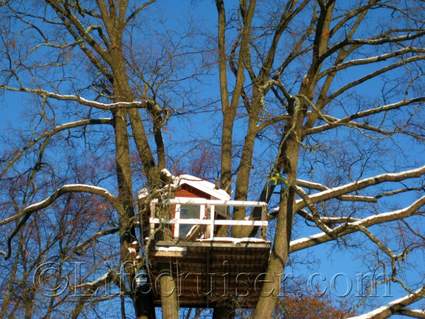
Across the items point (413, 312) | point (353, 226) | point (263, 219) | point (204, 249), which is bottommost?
point (413, 312)

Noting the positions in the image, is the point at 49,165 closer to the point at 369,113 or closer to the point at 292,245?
the point at 292,245

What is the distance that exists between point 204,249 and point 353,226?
1.60m

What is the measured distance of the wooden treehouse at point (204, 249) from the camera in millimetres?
8602

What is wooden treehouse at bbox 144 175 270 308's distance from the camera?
8.60 m

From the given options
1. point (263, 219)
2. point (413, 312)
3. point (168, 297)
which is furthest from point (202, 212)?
point (413, 312)

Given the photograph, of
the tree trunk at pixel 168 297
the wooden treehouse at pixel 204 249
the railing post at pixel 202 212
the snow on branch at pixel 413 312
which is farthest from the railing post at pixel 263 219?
the snow on branch at pixel 413 312

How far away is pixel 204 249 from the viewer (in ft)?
28.2

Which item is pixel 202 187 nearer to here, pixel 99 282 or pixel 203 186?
pixel 203 186

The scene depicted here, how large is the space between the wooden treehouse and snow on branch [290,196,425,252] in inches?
19.9

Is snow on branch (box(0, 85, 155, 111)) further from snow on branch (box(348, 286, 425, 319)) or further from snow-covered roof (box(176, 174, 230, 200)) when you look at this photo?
snow on branch (box(348, 286, 425, 319))

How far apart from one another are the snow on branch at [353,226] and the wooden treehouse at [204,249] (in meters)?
0.51

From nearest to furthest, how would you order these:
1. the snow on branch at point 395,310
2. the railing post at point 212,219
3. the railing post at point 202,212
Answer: the snow on branch at point 395,310 → the railing post at point 212,219 → the railing post at point 202,212

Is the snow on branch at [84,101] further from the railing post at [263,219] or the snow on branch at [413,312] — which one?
the snow on branch at [413,312]

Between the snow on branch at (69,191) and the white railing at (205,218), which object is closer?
the white railing at (205,218)
